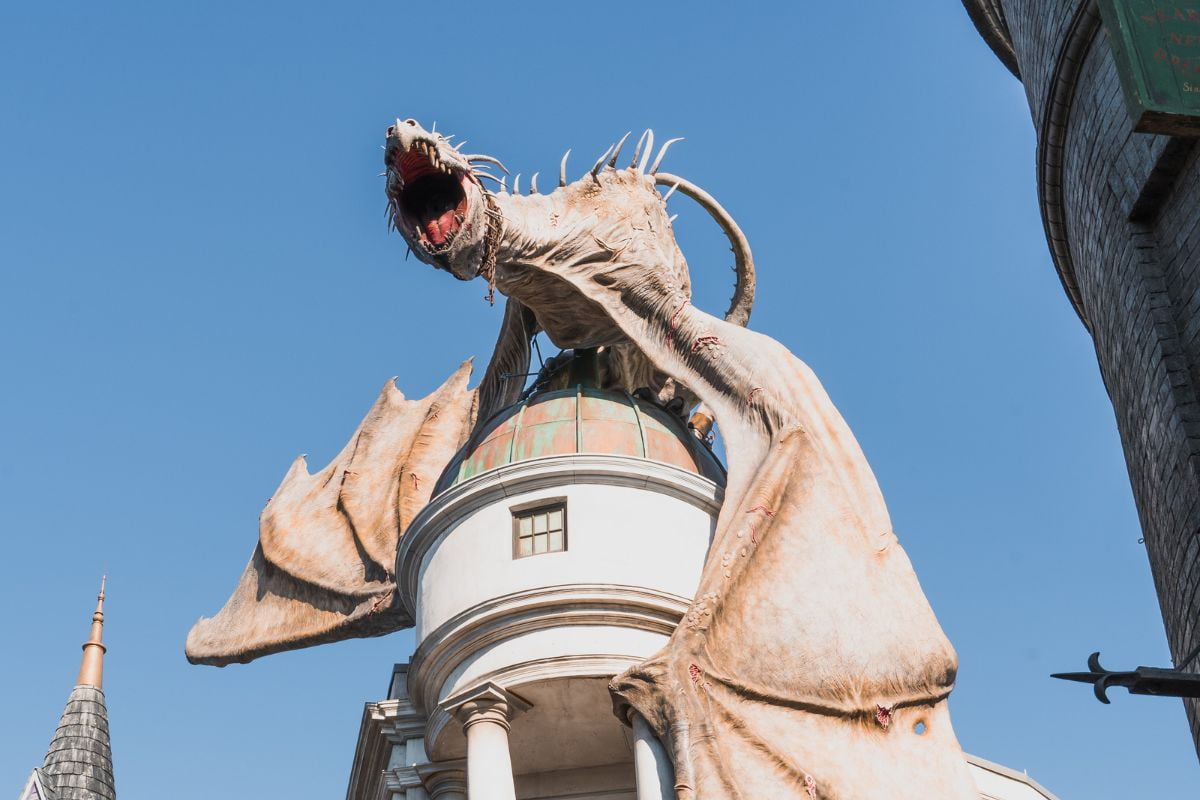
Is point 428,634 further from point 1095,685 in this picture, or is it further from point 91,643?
point 91,643

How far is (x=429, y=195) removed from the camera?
19453 millimetres

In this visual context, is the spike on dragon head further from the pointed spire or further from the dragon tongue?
the pointed spire

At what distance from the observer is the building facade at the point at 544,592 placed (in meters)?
18.4

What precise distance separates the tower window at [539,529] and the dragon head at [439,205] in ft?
8.76

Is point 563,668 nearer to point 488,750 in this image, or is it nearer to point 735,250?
point 488,750

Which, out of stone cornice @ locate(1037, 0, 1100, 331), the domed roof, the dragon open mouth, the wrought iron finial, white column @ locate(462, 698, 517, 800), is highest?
stone cornice @ locate(1037, 0, 1100, 331)

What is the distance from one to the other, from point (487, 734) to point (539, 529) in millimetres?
2445

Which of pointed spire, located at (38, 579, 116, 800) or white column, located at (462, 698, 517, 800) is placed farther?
pointed spire, located at (38, 579, 116, 800)

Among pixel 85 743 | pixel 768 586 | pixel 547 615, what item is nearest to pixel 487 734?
pixel 547 615

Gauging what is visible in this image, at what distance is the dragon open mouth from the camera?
18938 millimetres

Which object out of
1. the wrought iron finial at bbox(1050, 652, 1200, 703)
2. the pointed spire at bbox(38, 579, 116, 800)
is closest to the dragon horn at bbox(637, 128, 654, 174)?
the wrought iron finial at bbox(1050, 652, 1200, 703)

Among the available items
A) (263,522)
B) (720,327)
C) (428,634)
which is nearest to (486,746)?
(428,634)

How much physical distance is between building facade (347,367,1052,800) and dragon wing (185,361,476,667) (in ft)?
5.90

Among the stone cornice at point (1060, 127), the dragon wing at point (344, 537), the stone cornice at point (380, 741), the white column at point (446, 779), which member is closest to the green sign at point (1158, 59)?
the stone cornice at point (1060, 127)
